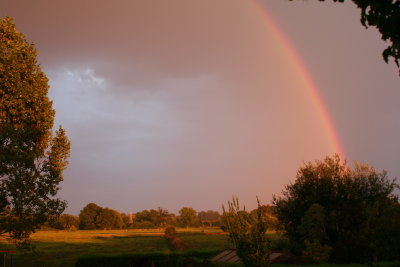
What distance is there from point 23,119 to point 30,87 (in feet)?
8.99

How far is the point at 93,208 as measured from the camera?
15338 cm

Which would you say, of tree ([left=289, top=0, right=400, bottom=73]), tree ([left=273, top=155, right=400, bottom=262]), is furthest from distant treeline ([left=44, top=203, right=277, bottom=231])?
tree ([left=289, top=0, right=400, bottom=73])

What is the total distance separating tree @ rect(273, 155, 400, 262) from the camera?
29.9 m

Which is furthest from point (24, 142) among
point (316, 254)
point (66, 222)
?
point (66, 222)

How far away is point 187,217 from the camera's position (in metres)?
156

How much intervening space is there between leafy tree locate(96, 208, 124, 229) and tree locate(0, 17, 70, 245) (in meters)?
119

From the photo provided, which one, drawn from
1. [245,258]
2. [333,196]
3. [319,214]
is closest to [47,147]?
[245,258]

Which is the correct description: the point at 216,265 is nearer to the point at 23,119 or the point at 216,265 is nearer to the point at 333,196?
the point at 333,196

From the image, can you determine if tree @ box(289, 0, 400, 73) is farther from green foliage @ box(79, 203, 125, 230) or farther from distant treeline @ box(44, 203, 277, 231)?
green foliage @ box(79, 203, 125, 230)

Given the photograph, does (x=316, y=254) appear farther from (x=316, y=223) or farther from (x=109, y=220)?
(x=109, y=220)

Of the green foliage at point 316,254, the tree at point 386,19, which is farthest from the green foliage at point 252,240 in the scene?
the tree at point 386,19

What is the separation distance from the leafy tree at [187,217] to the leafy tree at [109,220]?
25.3 meters

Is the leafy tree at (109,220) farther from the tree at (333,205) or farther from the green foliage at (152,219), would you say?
the tree at (333,205)

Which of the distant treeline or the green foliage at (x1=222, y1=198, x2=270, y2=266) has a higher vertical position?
the distant treeline
